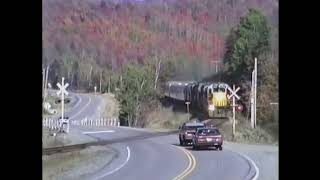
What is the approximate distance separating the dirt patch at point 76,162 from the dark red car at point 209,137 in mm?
657

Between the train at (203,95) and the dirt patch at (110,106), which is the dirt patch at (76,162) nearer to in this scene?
the dirt patch at (110,106)

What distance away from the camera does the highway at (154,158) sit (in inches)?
162

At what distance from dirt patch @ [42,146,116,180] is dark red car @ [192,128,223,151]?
66cm

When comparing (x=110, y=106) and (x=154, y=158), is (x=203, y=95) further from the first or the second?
(x=110, y=106)

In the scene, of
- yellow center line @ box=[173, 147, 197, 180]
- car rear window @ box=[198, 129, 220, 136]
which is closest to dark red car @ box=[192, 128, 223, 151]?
car rear window @ box=[198, 129, 220, 136]

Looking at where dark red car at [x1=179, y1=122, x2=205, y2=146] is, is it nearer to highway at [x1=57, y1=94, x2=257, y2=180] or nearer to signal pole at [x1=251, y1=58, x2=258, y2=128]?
highway at [x1=57, y1=94, x2=257, y2=180]

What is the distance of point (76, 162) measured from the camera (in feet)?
13.9

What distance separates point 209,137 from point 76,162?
3.32 feet

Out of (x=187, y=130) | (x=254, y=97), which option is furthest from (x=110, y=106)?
(x=254, y=97)

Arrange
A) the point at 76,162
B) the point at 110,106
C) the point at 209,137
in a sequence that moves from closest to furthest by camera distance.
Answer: the point at 76,162 → the point at 209,137 → the point at 110,106

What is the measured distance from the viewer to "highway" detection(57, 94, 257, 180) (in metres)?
4.12
